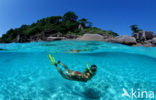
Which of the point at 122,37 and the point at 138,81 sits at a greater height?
the point at 122,37

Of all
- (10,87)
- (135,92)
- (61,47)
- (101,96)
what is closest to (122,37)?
(61,47)

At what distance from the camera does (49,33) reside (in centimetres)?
3953

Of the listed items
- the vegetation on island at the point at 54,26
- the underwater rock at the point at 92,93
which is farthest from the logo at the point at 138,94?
the vegetation on island at the point at 54,26

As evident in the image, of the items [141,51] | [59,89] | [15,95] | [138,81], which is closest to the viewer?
[15,95]

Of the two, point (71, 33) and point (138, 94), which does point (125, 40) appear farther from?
point (71, 33)

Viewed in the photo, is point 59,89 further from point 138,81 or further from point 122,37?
point 122,37

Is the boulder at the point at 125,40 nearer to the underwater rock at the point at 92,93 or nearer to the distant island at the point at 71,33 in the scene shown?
the distant island at the point at 71,33

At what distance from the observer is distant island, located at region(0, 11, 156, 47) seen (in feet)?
59.8

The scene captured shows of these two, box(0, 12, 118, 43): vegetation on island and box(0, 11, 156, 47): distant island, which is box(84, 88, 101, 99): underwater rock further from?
box(0, 12, 118, 43): vegetation on island

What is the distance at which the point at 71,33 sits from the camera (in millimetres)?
39531

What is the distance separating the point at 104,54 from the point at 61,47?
755cm

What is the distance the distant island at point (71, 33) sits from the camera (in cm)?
1824

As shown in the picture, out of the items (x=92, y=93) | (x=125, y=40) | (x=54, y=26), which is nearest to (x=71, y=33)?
(x=54, y=26)

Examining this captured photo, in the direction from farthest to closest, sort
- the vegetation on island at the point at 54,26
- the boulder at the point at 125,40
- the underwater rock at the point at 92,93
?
1. the vegetation on island at the point at 54,26
2. the boulder at the point at 125,40
3. the underwater rock at the point at 92,93
